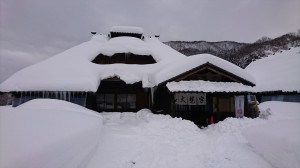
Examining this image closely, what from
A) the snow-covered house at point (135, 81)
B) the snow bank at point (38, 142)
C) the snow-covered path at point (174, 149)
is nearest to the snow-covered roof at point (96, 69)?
the snow-covered house at point (135, 81)

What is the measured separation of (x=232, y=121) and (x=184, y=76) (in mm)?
4090

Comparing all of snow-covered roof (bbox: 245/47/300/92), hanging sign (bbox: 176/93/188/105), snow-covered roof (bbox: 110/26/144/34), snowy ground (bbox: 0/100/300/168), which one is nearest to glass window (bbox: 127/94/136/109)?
hanging sign (bbox: 176/93/188/105)

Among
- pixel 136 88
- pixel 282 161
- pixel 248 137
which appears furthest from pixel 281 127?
pixel 136 88

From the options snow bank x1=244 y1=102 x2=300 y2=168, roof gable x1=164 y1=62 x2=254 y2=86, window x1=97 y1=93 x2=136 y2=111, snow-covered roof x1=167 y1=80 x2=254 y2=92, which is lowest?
snow bank x1=244 y1=102 x2=300 y2=168

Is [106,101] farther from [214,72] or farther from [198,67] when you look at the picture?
[214,72]

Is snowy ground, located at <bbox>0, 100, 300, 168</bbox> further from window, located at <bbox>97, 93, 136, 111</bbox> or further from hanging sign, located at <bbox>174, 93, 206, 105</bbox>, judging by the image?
window, located at <bbox>97, 93, 136, 111</bbox>

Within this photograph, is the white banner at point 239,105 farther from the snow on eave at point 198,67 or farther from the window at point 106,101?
the window at point 106,101

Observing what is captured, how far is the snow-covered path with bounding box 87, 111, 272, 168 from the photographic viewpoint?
6.99 m

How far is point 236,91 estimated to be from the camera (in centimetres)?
1434

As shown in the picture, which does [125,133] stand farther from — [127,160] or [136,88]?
[136,88]

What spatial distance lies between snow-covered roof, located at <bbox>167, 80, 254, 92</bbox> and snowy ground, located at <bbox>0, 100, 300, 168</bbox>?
7.22ft

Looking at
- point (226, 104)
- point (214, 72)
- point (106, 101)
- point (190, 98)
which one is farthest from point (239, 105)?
point (106, 101)

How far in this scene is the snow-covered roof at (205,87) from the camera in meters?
13.8

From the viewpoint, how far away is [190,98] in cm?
1451
